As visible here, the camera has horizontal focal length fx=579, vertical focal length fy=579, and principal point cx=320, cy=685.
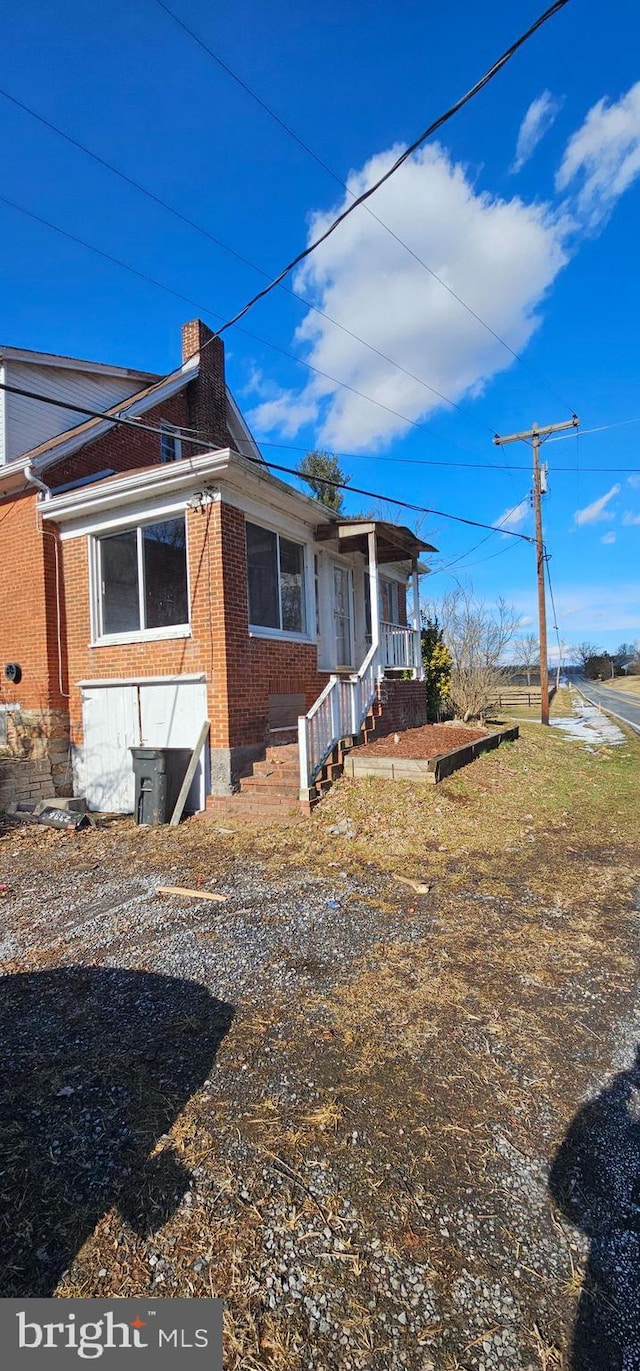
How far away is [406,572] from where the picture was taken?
15.3 metres

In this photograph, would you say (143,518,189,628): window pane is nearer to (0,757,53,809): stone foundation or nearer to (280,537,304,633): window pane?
(280,537,304,633): window pane

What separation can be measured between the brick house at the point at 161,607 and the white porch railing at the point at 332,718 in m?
0.03

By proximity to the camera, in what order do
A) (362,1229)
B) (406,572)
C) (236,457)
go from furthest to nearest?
(406,572) → (236,457) → (362,1229)

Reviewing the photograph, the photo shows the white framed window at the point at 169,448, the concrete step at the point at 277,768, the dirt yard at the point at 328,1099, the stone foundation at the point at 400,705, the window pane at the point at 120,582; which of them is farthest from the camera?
the white framed window at the point at 169,448

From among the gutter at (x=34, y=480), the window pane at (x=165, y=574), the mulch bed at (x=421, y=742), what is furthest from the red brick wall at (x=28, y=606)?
the mulch bed at (x=421, y=742)

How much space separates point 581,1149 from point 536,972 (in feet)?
4.67

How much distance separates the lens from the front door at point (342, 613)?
11.5 meters

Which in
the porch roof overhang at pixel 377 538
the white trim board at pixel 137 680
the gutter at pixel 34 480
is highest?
the gutter at pixel 34 480

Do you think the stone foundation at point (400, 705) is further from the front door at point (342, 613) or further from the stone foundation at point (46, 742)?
the stone foundation at point (46, 742)

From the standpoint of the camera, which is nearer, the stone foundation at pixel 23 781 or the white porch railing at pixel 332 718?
the white porch railing at pixel 332 718

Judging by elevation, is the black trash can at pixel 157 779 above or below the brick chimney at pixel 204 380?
below

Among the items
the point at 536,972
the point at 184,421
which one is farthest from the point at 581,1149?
the point at 184,421

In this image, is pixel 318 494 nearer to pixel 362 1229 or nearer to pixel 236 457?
pixel 236 457

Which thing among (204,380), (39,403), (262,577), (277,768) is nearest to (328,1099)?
(277,768)
